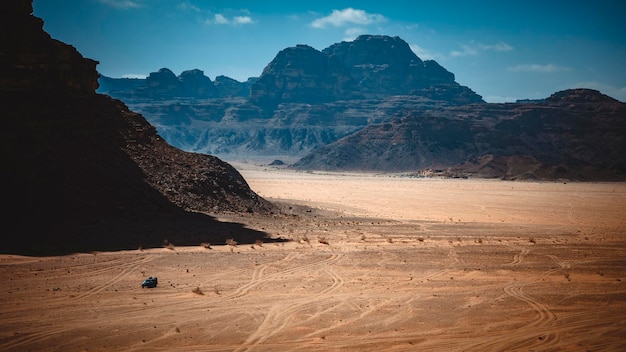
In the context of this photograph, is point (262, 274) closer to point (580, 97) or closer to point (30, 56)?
point (30, 56)

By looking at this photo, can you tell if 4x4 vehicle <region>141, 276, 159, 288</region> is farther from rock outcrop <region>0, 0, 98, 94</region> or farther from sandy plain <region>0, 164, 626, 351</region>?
rock outcrop <region>0, 0, 98, 94</region>

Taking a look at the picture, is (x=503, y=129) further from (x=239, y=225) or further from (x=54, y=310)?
(x=54, y=310)

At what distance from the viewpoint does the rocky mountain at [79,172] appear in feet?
53.8

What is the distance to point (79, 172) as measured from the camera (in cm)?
1928

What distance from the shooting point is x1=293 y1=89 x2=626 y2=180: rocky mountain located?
122625 millimetres

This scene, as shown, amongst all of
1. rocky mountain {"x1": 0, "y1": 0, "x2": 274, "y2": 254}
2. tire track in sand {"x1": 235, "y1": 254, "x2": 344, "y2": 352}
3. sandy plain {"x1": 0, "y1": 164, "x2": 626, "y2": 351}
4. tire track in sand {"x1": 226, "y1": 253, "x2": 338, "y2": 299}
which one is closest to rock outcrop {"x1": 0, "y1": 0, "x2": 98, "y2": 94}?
rocky mountain {"x1": 0, "y1": 0, "x2": 274, "y2": 254}

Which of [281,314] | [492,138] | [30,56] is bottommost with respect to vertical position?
[281,314]

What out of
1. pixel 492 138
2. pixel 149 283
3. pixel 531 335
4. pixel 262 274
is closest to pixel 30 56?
pixel 149 283

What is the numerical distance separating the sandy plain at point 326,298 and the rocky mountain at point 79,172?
10.5 ft

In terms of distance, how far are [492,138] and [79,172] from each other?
13205cm

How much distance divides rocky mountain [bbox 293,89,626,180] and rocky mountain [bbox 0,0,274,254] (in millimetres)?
95334

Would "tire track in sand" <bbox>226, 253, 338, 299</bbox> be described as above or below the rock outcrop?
below

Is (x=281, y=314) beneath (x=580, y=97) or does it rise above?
beneath

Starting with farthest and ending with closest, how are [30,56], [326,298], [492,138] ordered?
[492,138] → [30,56] → [326,298]
